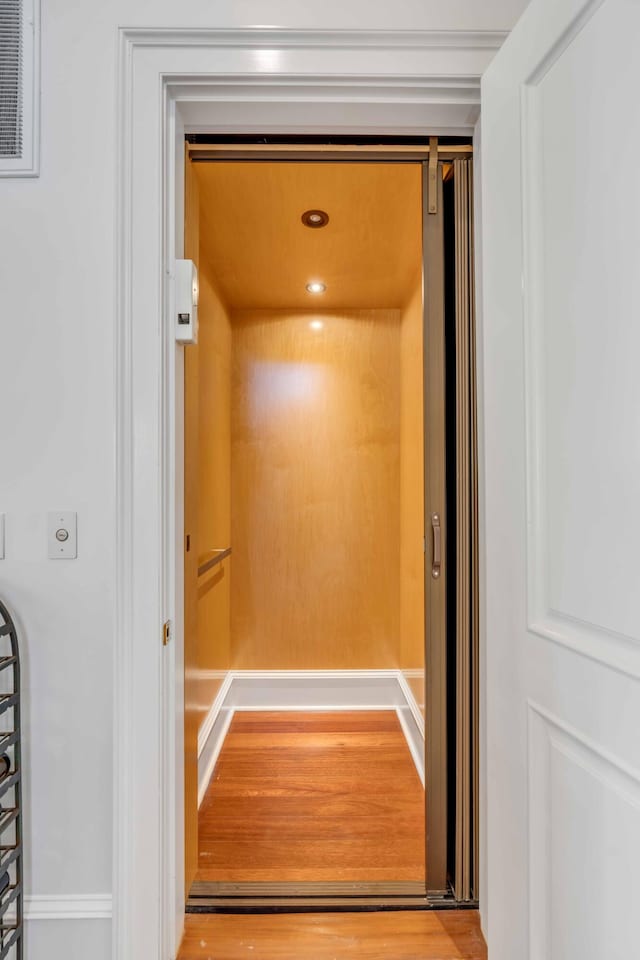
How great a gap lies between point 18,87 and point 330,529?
88.0 inches

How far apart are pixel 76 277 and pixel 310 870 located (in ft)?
5.85

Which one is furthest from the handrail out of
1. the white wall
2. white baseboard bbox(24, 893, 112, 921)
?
white baseboard bbox(24, 893, 112, 921)

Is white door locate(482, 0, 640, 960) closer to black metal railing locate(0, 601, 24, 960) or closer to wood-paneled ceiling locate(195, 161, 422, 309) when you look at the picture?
wood-paneled ceiling locate(195, 161, 422, 309)

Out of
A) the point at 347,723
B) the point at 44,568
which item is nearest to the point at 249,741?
the point at 347,723

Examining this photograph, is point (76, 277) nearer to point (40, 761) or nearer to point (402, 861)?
point (40, 761)

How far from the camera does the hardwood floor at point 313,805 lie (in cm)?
166

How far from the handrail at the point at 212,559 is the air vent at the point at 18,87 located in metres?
1.37

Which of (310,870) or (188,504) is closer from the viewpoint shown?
(188,504)

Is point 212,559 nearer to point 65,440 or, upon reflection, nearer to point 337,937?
point 65,440

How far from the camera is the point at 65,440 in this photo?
1245 millimetres

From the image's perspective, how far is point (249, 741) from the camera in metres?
2.50

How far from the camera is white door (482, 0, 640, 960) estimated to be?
0.77 meters

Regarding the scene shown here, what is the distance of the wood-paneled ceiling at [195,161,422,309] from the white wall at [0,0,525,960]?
472 millimetres

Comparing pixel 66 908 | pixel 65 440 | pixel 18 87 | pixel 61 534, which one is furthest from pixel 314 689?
pixel 18 87
